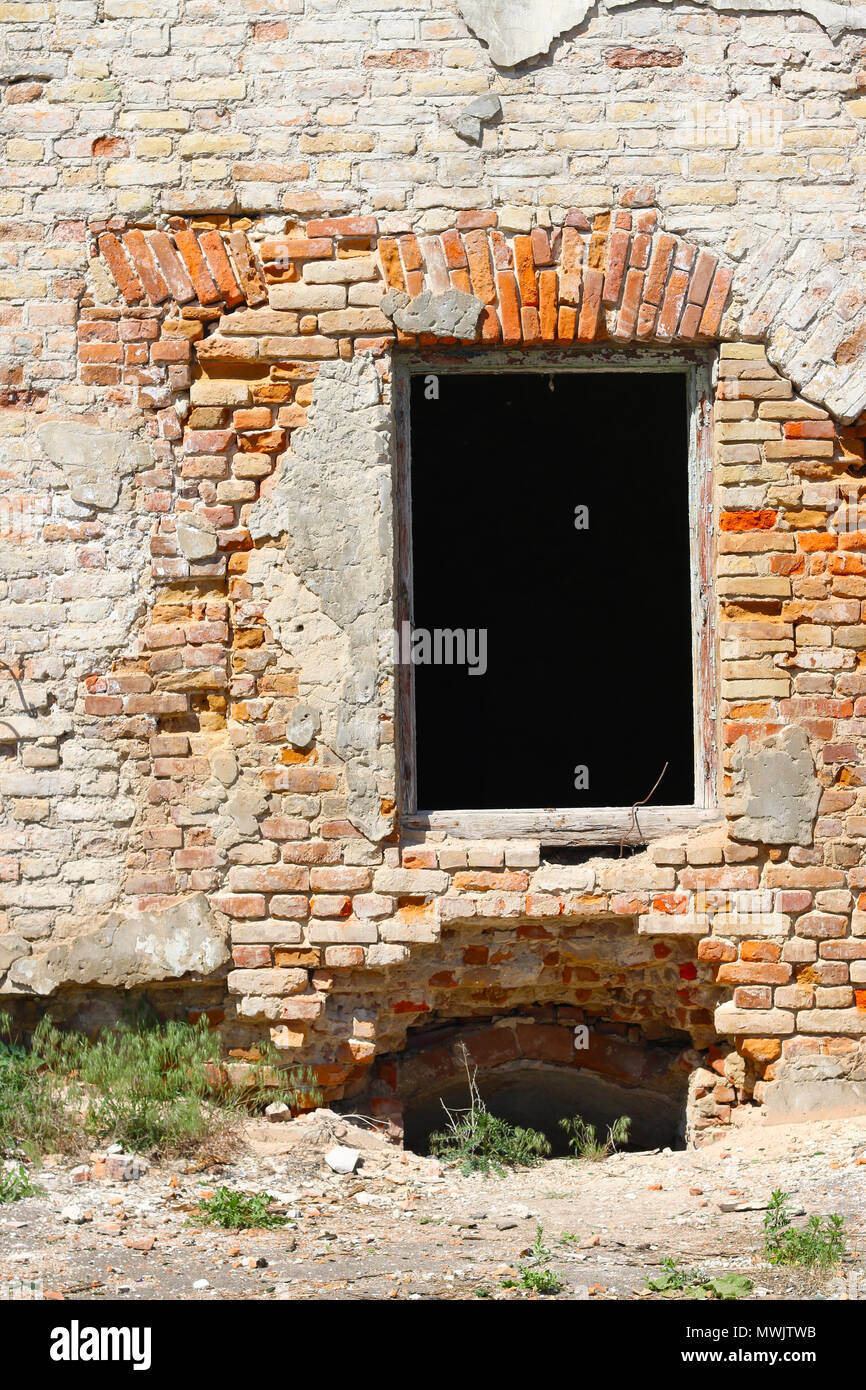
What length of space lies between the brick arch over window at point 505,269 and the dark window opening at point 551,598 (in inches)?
107

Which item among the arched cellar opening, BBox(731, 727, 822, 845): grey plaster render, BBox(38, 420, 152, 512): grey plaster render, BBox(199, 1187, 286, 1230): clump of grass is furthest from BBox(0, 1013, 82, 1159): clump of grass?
BBox(731, 727, 822, 845): grey plaster render

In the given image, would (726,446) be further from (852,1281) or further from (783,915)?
(852,1281)

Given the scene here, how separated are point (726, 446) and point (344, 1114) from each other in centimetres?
268

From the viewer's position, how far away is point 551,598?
7.57m

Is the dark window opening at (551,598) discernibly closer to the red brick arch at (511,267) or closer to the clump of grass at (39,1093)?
the red brick arch at (511,267)

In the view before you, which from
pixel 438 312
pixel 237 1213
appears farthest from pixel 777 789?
pixel 237 1213

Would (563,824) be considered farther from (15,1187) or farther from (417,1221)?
(15,1187)

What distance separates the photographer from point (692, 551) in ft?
14.6

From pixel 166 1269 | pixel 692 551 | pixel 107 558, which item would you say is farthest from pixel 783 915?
pixel 107 558

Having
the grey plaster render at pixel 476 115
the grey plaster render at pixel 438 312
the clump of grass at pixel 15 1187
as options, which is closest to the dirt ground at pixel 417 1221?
the clump of grass at pixel 15 1187

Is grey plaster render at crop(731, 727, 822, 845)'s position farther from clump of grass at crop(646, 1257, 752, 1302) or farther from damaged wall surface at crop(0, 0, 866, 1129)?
clump of grass at crop(646, 1257, 752, 1302)

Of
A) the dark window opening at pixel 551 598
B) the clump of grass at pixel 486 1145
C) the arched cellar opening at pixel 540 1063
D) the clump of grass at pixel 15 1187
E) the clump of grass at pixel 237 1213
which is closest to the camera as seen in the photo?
the clump of grass at pixel 237 1213

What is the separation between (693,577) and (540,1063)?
186 centimetres

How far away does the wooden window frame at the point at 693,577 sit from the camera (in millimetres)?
4359
